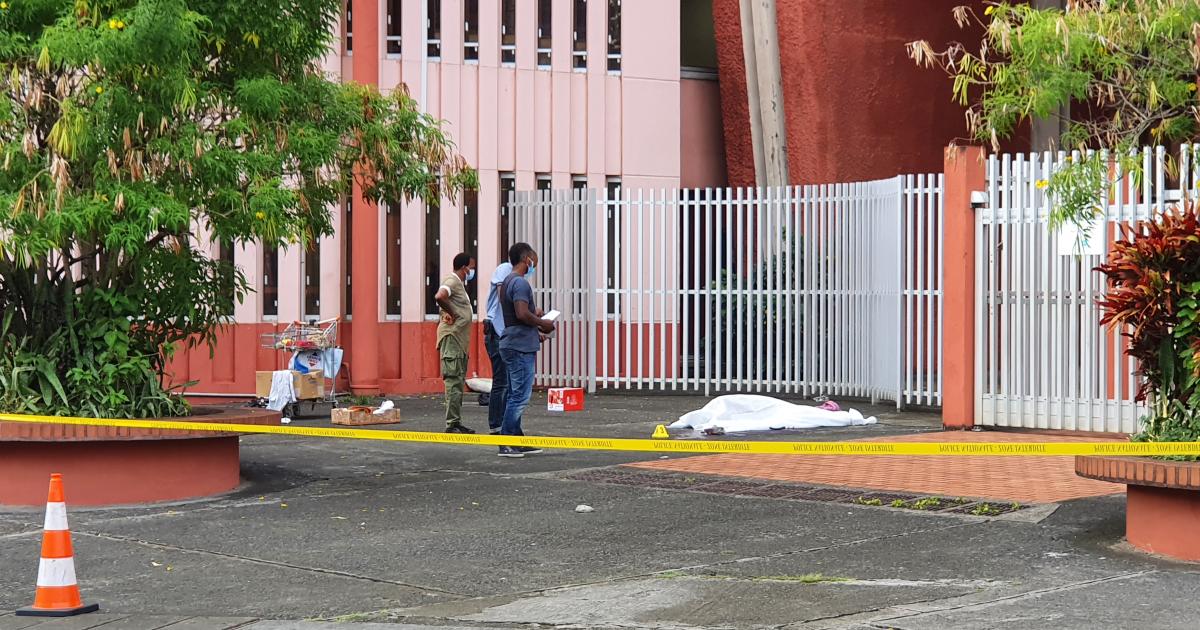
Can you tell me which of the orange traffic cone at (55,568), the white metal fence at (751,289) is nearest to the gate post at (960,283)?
the white metal fence at (751,289)

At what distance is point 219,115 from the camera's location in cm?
1012

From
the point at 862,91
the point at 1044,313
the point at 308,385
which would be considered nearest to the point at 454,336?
the point at 308,385

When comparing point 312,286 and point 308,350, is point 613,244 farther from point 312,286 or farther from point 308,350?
point 308,350

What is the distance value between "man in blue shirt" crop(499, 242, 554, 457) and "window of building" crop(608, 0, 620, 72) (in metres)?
8.37

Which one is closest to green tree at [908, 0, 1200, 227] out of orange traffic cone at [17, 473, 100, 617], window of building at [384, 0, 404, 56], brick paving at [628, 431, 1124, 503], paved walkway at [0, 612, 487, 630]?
brick paving at [628, 431, 1124, 503]

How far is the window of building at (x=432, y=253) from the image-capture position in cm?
1889

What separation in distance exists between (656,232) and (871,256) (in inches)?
125

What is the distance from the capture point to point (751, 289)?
17875 mm

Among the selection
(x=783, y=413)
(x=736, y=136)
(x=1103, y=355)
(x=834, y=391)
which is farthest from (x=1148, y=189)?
(x=736, y=136)

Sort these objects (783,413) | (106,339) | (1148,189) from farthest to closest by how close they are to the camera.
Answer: (783,413)
(1148,189)
(106,339)

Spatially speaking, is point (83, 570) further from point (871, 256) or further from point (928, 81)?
point (928, 81)

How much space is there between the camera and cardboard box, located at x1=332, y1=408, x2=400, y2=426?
14711 mm

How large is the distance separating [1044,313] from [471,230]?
8269mm

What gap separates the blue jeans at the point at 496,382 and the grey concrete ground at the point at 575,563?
1.70 metres
